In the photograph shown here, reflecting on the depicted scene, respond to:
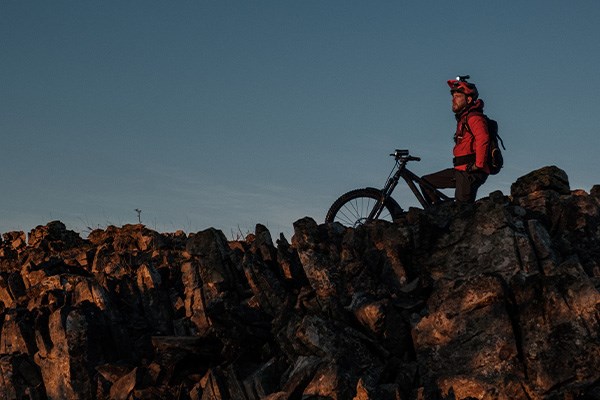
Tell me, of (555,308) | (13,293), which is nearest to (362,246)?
(555,308)

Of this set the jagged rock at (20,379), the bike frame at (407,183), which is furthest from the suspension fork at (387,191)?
the jagged rock at (20,379)

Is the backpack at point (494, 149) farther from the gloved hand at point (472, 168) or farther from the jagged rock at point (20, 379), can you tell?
the jagged rock at point (20, 379)

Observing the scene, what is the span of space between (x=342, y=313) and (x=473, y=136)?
7.49 metres

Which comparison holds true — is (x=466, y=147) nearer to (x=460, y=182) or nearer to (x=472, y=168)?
(x=472, y=168)

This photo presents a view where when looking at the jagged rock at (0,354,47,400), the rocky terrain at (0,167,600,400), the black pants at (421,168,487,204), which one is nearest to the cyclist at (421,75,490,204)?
the black pants at (421,168,487,204)

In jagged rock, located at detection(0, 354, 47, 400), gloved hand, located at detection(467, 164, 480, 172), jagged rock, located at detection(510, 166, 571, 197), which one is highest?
gloved hand, located at detection(467, 164, 480, 172)

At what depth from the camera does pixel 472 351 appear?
16219mm

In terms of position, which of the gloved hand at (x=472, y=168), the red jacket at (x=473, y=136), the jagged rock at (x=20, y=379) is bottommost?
the jagged rock at (x=20, y=379)

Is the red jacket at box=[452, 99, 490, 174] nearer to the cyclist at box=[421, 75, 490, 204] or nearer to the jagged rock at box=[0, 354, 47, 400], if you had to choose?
the cyclist at box=[421, 75, 490, 204]

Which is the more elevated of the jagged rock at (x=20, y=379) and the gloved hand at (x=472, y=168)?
the gloved hand at (x=472, y=168)

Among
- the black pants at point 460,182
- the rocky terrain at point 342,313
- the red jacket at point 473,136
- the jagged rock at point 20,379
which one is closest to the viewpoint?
the rocky terrain at point 342,313

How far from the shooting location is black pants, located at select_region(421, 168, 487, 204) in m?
23.0

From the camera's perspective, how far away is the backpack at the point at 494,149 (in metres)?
22.9

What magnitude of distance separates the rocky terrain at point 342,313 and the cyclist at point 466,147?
1083 mm
